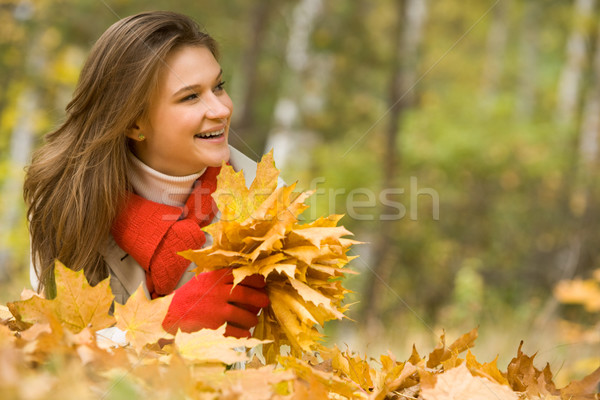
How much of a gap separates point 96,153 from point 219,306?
0.83 meters

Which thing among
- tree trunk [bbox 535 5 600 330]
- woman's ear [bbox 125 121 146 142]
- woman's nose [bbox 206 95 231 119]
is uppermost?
woman's nose [bbox 206 95 231 119]

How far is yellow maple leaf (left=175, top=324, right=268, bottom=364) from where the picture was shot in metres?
0.83

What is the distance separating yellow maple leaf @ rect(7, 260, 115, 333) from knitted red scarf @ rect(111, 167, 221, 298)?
2.38 ft

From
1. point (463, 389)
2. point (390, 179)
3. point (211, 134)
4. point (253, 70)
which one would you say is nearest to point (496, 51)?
point (253, 70)

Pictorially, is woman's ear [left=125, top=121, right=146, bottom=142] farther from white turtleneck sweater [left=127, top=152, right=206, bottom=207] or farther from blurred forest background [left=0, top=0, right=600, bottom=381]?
blurred forest background [left=0, top=0, right=600, bottom=381]

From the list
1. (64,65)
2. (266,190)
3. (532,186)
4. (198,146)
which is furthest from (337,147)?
(266,190)

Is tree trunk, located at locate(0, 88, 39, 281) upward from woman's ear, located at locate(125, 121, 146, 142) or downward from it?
downward

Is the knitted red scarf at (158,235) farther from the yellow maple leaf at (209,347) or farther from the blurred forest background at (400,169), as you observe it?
the blurred forest background at (400,169)

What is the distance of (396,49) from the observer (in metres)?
6.24

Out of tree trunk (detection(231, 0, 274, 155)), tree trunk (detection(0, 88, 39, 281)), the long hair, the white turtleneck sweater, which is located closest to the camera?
the long hair

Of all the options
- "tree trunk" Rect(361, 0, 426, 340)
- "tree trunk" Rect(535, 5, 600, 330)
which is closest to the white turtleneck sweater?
"tree trunk" Rect(361, 0, 426, 340)

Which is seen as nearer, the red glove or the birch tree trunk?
the red glove

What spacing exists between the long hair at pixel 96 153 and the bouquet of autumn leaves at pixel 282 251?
71cm

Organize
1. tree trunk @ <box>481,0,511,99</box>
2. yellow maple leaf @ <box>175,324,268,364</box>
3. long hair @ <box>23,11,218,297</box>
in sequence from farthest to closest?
1. tree trunk @ <box>481,0,511,99</box>
2. long hair @ <box>23,11,218,297</box>
3. yellow maple leaf @ <box>175,324,268,364</box>
